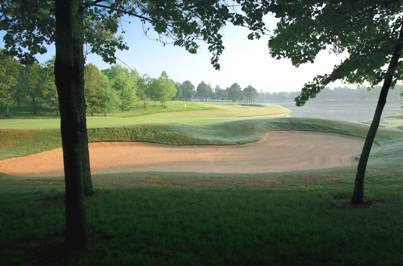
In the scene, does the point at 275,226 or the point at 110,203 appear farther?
the point at 110,203

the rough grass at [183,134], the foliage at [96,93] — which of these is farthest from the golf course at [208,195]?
the foliage at [96,93]

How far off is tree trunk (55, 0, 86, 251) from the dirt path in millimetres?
12291

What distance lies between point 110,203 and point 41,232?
205 centimetres

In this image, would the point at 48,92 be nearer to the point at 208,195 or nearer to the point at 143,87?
the point at 143,87

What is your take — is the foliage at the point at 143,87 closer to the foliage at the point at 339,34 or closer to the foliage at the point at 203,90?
the foliage at the point at 203,90

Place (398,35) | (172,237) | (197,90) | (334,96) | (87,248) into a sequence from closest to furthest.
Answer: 1. (87,248)
2. (172,237)
3. (398,35)
4. (197,90)
5. (334,96)

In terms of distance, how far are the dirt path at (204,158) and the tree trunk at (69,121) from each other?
40.3ft

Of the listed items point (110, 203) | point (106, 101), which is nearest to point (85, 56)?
point (110, 203)

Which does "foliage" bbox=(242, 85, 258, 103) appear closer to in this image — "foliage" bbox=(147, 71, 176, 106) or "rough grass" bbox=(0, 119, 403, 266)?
"foliage" bbox=(147, 71, 176, 106)

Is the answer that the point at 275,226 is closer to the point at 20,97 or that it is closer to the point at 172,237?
the point at 172,237

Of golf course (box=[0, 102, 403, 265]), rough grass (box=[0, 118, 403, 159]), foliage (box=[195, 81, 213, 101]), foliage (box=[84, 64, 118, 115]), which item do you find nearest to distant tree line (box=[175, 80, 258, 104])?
foliage (box=[195, 81, 213, 101])

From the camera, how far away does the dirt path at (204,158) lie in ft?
57.8

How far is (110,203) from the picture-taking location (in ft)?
24.8

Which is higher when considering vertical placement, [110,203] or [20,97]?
[20,97]
